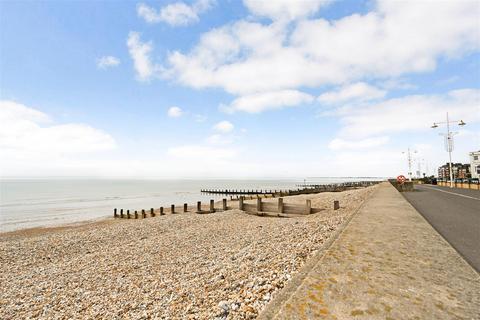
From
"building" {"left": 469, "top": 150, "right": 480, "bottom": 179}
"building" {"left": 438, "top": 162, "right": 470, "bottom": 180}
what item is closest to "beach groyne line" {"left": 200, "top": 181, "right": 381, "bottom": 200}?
"building" {"left": 469, "top": 150, "right": 480, "bottom": 179}

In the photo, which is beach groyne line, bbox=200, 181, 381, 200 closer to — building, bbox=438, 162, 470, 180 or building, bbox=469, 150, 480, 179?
building, bbox=469, 150, 480, 179

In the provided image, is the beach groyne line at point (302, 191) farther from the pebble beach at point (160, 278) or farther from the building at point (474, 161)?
the pebble beach at point (160, 278)

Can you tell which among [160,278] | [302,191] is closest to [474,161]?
[302,191]

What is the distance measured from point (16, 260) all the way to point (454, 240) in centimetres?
1796

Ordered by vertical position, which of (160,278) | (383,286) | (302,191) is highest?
(383,286)

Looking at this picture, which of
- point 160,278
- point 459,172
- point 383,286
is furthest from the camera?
point 459,172

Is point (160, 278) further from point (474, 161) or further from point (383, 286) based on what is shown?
point (474, 161)

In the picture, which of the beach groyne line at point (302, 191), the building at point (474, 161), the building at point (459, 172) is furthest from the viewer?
the building at point (459, 172)

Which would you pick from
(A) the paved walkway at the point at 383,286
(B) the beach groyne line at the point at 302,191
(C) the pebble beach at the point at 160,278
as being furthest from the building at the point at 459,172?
(A) the paved walkway at the point at 383,286

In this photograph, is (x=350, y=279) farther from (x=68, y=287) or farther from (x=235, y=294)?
(x=68, y=287)

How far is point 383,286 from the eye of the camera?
2.86m

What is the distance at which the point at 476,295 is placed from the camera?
9.02 ft

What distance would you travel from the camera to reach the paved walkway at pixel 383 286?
234 centimetres

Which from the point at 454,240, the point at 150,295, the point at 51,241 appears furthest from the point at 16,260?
the point at 454,240
